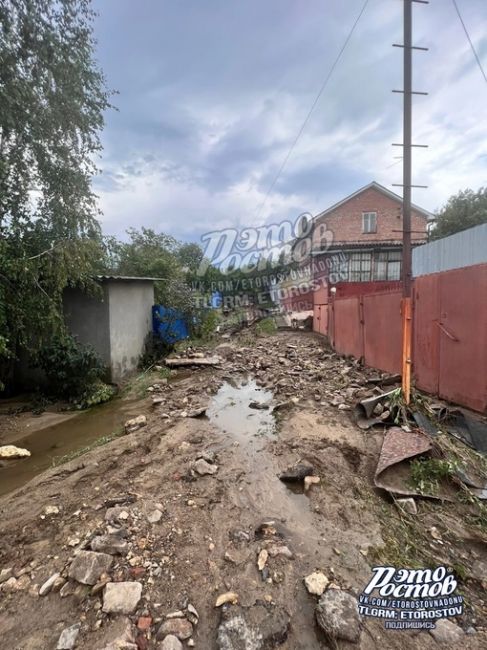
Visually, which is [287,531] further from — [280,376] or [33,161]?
[33,161]

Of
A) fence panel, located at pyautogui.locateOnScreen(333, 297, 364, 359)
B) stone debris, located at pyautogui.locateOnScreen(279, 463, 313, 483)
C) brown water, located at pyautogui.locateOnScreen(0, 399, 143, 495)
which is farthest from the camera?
fence panel, located at pyautogui.locateOnScreen(333, 297, 364, 359)

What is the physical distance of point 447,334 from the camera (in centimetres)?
375

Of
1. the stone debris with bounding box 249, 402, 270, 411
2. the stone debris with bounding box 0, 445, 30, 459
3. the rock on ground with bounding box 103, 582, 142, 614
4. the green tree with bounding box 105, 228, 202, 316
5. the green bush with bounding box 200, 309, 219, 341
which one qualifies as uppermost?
the green tree with bounding box 105, 228, 202, 316

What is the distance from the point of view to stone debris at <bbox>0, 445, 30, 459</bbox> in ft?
12.8

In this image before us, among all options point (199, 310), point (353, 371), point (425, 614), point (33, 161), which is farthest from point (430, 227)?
point (425, 614)

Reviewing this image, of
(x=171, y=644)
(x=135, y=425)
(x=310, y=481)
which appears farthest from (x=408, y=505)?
(x=135, y=425)

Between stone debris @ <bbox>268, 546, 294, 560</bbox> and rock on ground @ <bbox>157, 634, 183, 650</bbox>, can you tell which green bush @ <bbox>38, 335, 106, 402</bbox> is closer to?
stone debris @ <bbox>268, 546, 294, 560</bbox>

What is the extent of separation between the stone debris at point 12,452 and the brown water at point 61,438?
0.08 meters

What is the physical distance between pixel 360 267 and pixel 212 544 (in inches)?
668

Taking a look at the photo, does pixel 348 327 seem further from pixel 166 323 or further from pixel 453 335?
pixel 166 323

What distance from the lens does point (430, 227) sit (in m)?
20.0

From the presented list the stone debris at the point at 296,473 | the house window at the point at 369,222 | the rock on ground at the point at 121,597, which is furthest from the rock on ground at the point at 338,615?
the house window at the point at 369,222

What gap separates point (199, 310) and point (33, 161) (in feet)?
21.0

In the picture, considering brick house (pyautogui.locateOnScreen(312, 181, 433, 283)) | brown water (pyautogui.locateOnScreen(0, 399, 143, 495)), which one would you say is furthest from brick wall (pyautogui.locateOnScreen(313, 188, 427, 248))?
brown water (pyautogui.locateOnScreen(0, 399, 143, 495))
